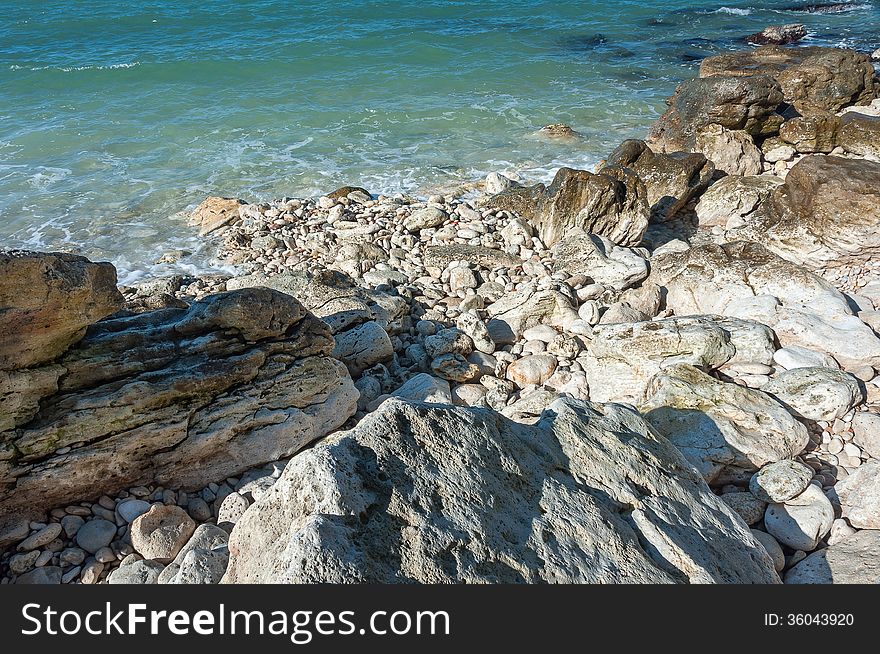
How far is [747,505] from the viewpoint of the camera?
216 inches

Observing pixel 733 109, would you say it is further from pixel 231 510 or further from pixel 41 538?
pixel 41 538

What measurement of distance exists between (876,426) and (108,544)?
22.9 feet

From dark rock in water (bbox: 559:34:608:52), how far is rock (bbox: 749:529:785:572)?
2646 centimetres

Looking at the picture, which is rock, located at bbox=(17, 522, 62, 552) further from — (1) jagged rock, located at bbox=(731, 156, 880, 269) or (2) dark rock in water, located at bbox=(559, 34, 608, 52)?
(2) dark rock in water, located at bbox=(559, 34, 608, 52)

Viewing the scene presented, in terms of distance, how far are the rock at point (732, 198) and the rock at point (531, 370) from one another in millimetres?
5954

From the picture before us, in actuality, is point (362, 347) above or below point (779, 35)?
below

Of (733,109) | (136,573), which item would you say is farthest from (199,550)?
(733,109)

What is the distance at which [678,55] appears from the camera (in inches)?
1056

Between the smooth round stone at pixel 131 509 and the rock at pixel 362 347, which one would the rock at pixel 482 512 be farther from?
the rock at pixel 362 347

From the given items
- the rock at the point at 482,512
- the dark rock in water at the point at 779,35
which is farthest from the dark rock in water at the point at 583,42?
the rock at the point at 482,512

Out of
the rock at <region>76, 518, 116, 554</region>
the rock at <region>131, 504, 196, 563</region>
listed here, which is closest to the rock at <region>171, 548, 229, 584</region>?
the rock at <region>131, 504, 196, 563</region>

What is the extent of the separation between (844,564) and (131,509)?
18.3 feet

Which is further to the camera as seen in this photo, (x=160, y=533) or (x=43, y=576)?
(x=160, y=533)

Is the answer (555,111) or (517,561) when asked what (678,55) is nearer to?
(555,111)
